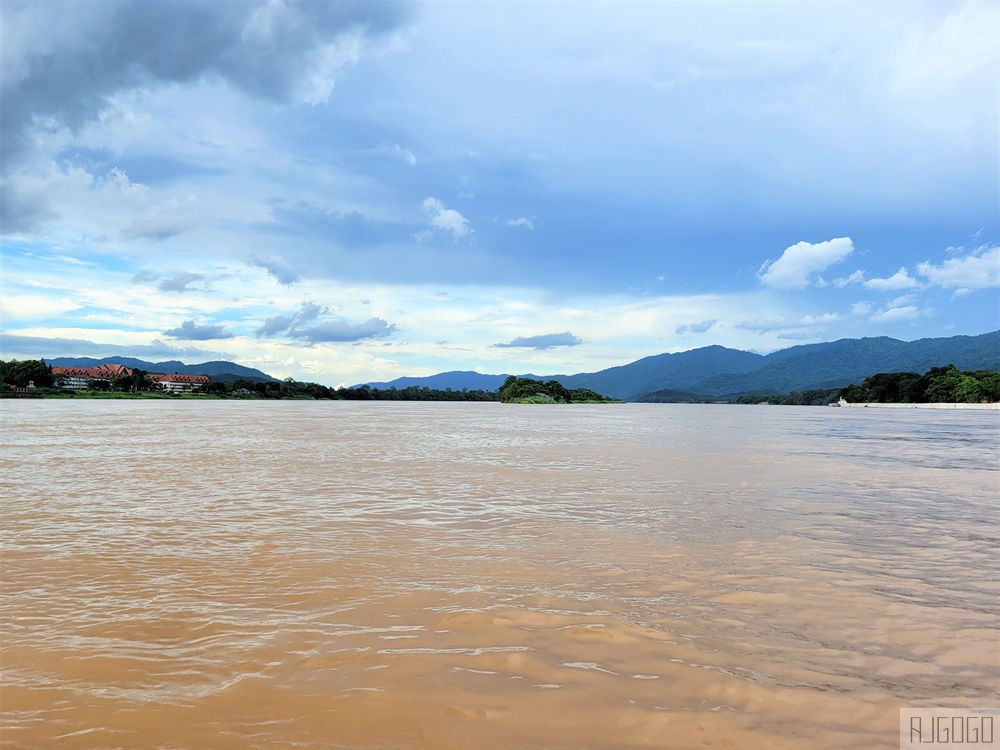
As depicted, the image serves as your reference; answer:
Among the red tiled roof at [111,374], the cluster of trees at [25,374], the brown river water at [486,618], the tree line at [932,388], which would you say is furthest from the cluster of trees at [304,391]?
the brown river water at [486,618]

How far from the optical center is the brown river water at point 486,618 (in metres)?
3.28

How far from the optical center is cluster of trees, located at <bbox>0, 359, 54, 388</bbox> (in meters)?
116

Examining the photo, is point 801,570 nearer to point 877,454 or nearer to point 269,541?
point 269,541

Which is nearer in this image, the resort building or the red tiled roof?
the resort building

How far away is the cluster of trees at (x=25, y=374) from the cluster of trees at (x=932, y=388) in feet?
604

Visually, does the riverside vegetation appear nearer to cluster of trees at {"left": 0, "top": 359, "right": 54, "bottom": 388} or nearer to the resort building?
cluster of trees at {"left": 0, "top": 359, "right": 54, "bottom": 388}

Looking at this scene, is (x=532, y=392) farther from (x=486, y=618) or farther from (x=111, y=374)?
(x=486, y=618)

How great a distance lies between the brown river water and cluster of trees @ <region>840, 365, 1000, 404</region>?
12231cm

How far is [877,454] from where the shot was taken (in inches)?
778

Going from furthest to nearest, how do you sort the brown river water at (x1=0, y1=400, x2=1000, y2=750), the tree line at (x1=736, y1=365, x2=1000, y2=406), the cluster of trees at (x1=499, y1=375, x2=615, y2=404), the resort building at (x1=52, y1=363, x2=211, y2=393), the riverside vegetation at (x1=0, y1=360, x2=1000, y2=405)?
the cluster of trees at (x1=499, y1=375, x2=615, y2=404) < the resort building at (x1=52, y1=363, x2=211, y2=393) < the riverside vegetation at (x1=0, y1=360, x2=1000, y2=405) < the tree line at (x1=736, y1=365, x2=1000, y2=406) < the brown river water at (x1=0, y1=400, x2=1000, y2=750)

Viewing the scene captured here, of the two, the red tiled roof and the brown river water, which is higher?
the red tiled roof

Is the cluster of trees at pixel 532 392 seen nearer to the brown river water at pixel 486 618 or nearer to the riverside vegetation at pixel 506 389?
the riverside vegetation at pixel 506 389

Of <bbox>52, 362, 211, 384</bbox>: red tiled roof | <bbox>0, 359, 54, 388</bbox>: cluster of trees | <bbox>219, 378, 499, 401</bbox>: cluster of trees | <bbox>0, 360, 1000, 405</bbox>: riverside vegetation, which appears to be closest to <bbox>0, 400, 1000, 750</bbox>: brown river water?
<bbox>0, 360, 1000, 405</bbox>: riverside vegetation

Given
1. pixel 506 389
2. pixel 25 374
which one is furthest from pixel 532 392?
pixel 25 374
